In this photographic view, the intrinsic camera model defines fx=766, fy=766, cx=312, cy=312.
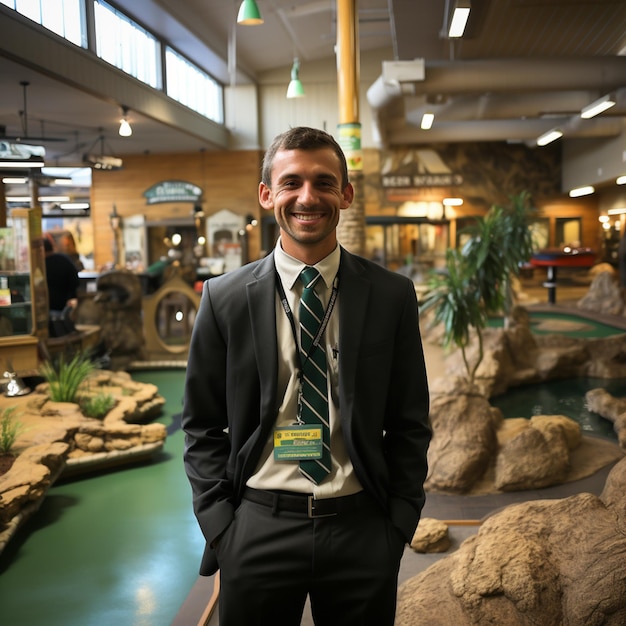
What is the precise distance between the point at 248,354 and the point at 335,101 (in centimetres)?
1650

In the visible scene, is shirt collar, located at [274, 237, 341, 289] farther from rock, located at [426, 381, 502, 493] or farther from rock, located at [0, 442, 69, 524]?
rock, located at [426, 381, 502, 493]

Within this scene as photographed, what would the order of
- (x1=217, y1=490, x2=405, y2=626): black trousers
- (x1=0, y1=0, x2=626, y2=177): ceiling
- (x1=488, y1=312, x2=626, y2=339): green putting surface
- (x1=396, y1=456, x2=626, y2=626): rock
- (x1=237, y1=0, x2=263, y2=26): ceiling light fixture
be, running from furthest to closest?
(x1=488, y1=312, x2=626, y2=339): green putting surface, (x1=0, y1=0, x2=626, y2=177): ceiling, (x1=237, y1=0, x2=263, y2=26): ceiling light fixture, (x1=396, y1=456, x2=626, y2=626): rock, (x1=217, y1=490, x2=405, y2=626): black trousers

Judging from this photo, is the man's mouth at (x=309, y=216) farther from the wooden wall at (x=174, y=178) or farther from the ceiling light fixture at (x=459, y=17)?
the wooden wall at (x=174, y=178)

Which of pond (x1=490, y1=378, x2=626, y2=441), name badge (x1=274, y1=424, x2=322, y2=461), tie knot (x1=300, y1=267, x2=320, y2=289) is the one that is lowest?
pond (x1=490, y1=378, x2=626, y2=441)

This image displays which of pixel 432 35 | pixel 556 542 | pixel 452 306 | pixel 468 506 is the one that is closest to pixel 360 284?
pixel 556 542

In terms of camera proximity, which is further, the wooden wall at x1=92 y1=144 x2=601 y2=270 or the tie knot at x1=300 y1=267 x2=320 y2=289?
the wooden wall at x1=92 y1=144 x2=601 y2=270

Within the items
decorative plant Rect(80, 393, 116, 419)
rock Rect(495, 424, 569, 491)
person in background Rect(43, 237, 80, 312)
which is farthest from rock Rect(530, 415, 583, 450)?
person in background Rect(43, 237, 80, 312)

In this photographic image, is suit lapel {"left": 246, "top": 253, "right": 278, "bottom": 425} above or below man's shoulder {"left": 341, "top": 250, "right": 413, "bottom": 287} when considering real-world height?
below

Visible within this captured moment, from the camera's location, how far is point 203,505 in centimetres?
182

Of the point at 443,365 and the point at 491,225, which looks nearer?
the point at 491,225

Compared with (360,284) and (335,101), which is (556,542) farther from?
(335,101)

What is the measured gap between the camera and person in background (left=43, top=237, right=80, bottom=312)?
26.8 ft

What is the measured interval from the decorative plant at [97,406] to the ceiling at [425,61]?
3530mm

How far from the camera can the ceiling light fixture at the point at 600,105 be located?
9.79 m
